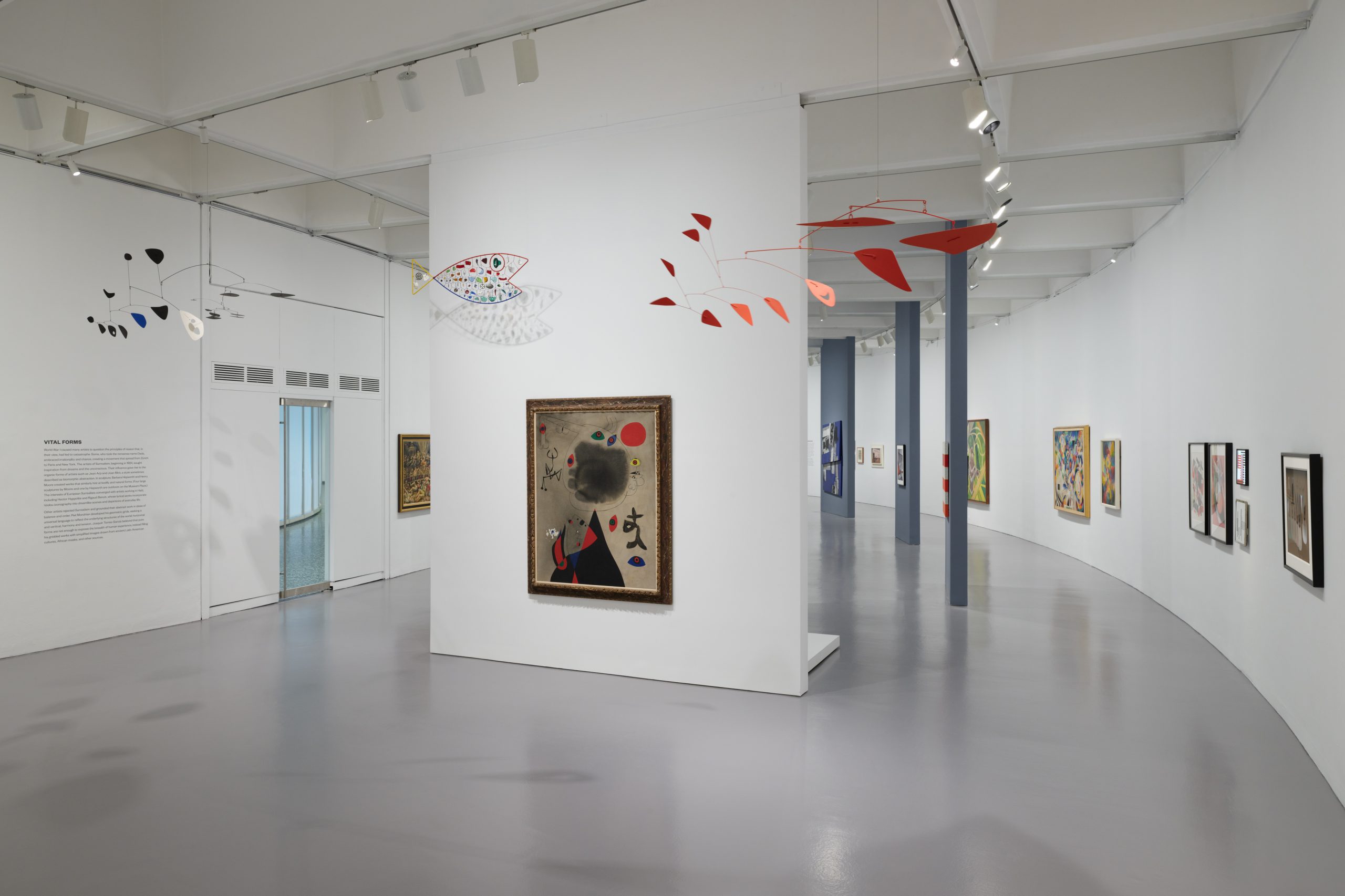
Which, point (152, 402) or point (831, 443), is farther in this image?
point (831, 443)

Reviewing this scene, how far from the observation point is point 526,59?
5.67 m

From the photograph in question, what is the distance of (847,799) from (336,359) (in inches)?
367

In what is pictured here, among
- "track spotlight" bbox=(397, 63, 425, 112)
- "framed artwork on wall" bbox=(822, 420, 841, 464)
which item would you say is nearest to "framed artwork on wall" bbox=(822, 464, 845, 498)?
"framed artwork on wall" bbox=(822, 420, 841, 464)

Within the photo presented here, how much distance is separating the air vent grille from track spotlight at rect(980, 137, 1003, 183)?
28.1 ft

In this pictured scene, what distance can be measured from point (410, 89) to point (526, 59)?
4.11 feet

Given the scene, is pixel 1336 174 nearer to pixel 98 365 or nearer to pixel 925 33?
pixel 925 33

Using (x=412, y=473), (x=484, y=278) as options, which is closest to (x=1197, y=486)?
(x=484, y=278)

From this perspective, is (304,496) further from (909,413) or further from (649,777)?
(909,413)

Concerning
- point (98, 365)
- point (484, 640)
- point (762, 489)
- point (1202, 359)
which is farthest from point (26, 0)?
point (1202, 359)

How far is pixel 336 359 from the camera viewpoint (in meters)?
11.2

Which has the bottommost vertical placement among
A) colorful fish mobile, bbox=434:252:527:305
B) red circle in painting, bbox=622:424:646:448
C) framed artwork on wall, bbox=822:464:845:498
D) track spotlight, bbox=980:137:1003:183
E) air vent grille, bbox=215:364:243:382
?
framed artwork on wall, bbox=822:464:845:498

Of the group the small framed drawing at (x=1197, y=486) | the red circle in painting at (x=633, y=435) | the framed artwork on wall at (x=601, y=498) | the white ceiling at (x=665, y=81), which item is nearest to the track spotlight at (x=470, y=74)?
the white ceiling at (x=665, y=81)

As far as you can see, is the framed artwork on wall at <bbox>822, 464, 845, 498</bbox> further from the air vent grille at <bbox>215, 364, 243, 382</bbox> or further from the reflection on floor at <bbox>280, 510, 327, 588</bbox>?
the air vent grille at <bbox>215, 364, 243, 382</bbox>

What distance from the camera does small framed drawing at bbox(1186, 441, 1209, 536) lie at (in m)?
7.98
